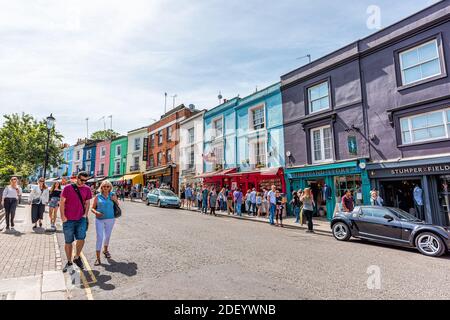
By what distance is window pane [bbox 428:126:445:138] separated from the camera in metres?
10.5

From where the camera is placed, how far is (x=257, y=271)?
15.7 feet

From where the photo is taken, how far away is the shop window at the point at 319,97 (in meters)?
15.0

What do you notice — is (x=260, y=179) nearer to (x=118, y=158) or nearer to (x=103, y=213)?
(x=103, y=213)

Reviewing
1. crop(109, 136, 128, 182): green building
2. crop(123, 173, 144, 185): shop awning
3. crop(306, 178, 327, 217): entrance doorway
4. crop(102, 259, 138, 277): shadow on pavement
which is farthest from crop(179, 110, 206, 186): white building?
crop(102, 259, 138, 277): shadow on pavement

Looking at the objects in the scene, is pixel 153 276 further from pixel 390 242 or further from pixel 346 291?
pixel 390 242

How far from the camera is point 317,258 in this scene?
234 inches

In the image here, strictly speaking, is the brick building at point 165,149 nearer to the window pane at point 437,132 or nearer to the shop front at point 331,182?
the shop front at point 331,182

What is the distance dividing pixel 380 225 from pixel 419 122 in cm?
628

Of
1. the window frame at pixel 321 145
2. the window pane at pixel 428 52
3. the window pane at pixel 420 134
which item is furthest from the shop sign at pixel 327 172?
the window pane at pixel 428 52

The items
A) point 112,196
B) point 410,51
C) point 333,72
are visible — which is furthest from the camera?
point 333,72

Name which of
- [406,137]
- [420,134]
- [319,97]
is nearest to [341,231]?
[406,137]
